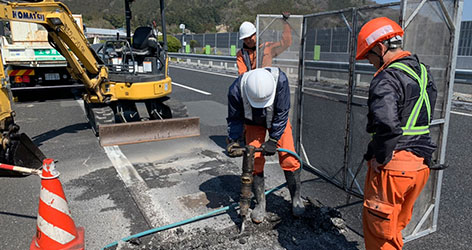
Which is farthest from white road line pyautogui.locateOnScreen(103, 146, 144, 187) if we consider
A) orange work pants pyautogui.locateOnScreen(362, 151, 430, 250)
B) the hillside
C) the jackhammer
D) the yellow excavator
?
the hillside

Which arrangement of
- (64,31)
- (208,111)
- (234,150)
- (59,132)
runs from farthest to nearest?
1. (208,111)
2. (59,132)
3. (64,31)
4. (234,150)

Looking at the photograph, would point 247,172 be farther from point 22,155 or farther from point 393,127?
point 22,155

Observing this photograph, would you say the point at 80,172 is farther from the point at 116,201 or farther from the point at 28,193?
the point at 116,201

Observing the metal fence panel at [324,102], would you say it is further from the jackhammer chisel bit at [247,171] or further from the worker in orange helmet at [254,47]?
the jackhammer chisel bit at [247,171]

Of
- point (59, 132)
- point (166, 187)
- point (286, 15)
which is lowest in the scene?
point (166, 187)

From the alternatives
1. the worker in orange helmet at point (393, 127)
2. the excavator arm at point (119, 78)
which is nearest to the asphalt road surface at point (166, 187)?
the excavator arm at point (119, 78)

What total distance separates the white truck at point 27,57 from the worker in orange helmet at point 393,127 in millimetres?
10690

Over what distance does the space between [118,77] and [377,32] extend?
5754 millimetres

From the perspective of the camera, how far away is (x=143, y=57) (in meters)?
7.61

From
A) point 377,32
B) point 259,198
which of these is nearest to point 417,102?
point 377,32

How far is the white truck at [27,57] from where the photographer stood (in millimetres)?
10805

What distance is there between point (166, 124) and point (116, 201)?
2.86 m

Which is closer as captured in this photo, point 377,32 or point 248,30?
point 377,32

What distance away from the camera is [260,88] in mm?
3055
